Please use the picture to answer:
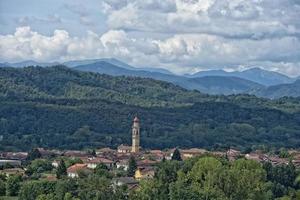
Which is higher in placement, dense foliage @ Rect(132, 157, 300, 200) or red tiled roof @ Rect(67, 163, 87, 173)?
dense foliage @ Rect(132, 157, 300, 200)

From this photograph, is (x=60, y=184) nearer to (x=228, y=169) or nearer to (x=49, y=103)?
(x=228, y=169)

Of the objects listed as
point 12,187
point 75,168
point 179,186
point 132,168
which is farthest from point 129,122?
point 179,186

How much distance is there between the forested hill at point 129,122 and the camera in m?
141

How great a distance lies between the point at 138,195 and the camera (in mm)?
61125

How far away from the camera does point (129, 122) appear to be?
157500 millimetres

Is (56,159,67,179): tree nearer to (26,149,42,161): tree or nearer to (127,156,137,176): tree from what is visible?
(127,156,137,176): tree

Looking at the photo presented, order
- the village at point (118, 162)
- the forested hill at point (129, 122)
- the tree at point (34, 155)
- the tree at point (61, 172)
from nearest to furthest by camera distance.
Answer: the tree at point (61, 172) → the village at point (118, 162) → the tree at point (34, 155) → the forested hill at point (129, 122)

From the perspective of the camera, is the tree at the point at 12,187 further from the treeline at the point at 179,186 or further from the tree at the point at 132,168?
the tree at the point at 132,168

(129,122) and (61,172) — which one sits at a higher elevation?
(129,122)

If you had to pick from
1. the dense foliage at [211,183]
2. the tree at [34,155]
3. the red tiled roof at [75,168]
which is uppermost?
the dense foliage at [211,183]

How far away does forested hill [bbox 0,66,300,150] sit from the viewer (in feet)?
462

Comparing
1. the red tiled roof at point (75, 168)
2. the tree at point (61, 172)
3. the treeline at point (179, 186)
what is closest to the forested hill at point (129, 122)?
the red tiled roof at point (75, 168)

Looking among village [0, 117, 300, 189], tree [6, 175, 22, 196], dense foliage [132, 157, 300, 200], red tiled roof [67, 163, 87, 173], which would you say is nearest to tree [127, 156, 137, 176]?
village [0, 117, 300, 189]

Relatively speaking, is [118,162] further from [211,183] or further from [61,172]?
[211,183]
